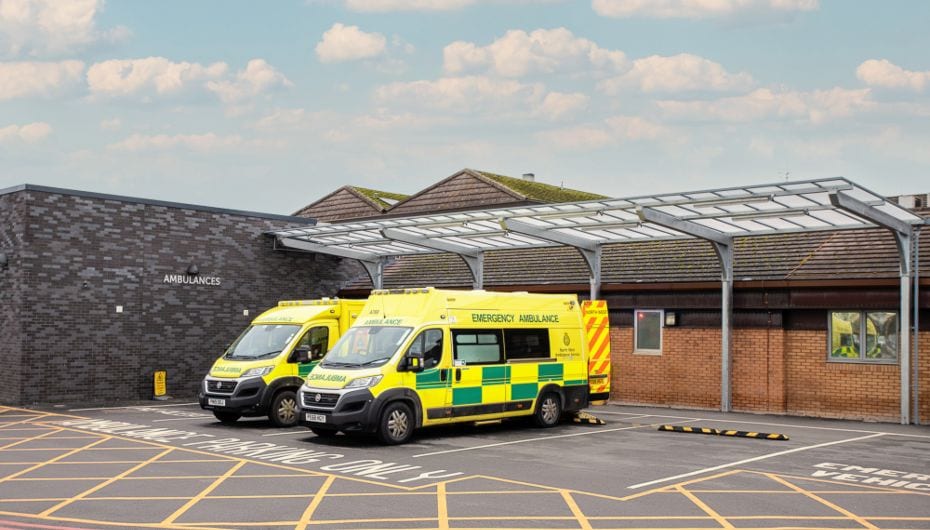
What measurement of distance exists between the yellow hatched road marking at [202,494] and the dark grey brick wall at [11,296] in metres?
10.7

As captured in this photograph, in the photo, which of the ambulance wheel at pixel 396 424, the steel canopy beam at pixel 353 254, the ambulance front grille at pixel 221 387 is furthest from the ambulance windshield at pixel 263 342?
the steel canopy beam at pixel 353 254

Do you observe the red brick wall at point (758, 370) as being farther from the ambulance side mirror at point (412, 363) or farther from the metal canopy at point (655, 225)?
the ambulance side mirror at point (412, 363)

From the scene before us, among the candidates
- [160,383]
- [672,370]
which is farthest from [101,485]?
[672,370]

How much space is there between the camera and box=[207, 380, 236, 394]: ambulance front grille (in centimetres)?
1717

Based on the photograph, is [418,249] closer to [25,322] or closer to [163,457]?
[25,322]

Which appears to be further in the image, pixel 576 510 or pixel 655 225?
pixel 655 225

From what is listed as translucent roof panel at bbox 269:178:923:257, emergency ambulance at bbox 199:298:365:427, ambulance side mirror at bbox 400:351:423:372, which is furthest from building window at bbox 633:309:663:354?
ambulance side mirror at bbox 400:351:423:372

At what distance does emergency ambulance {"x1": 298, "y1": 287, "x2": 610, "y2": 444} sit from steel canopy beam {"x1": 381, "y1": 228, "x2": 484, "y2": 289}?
608 centimetres

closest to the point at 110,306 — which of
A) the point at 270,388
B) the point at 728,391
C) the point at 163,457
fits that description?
the point at 270,388

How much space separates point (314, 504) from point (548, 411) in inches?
313

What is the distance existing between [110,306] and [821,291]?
15.7 meters

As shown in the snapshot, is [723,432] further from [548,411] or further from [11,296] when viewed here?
[11,296]

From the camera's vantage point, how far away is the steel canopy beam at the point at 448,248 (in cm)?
2298

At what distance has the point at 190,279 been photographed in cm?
2411
